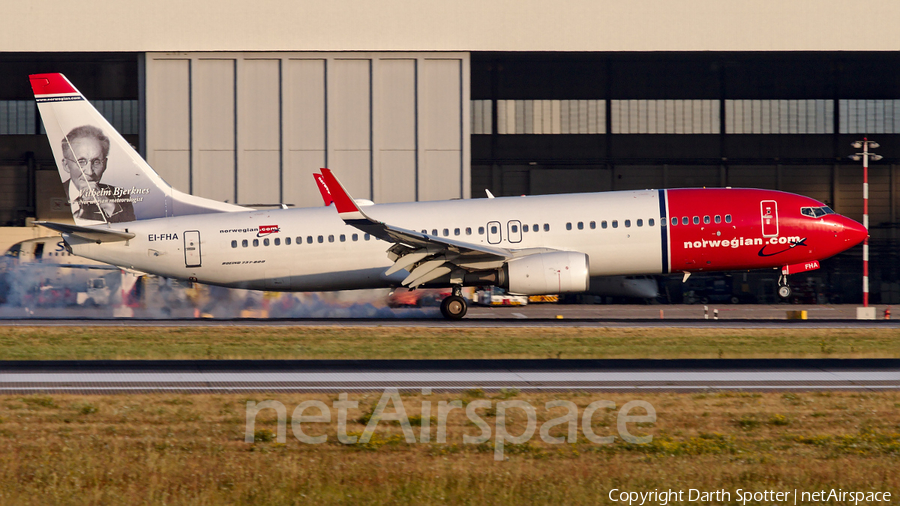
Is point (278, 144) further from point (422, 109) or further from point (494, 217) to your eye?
point (494, 217)

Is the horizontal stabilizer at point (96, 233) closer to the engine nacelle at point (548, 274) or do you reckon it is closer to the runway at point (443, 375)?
the runway at point (443, 375)

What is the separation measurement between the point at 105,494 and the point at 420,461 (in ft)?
11.8

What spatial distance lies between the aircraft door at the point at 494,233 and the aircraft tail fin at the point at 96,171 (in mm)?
9426

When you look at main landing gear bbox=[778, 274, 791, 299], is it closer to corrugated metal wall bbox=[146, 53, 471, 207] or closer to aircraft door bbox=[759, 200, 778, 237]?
aircraft door bbox=[759, 200, 778, 237]

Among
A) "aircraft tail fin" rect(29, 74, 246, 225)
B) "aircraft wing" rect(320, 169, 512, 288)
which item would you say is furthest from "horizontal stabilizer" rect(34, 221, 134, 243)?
"aircraft wing" rect(320, 169, 512, 288)

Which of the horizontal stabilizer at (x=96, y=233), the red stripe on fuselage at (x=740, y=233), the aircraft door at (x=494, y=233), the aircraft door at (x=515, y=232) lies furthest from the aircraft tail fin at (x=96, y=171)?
the red stripe on fuselage at (x=740, y=233)

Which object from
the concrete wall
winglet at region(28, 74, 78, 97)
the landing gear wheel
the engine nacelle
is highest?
the concrete wall

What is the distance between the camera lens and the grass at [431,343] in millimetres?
21141

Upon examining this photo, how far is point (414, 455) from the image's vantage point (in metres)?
11.0

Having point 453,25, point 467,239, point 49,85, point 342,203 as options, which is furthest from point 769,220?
point 49,85

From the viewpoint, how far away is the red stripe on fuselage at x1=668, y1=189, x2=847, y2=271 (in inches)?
1131

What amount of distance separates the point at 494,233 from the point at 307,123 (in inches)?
612

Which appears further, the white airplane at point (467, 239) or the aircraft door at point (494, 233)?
the aircraft door at point (494, 233)

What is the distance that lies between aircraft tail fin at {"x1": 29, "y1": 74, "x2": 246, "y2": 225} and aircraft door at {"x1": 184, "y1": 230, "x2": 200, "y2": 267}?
166cm
